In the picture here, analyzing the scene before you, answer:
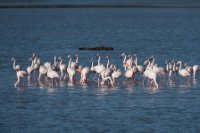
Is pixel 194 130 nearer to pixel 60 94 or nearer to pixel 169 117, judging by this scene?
pixel 169 117

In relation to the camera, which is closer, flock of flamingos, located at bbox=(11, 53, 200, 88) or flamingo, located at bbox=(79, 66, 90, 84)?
flock of flamingos, located at bbox=(11, 53, 200, 88)

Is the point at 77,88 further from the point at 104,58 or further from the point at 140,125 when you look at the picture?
the point at 104,58

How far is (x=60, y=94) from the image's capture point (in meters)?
26.9

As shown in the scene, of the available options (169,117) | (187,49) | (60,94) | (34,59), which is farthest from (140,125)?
(187,49)

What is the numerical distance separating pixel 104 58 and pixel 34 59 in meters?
7.61

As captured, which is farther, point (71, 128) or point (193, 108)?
point (193, 108)

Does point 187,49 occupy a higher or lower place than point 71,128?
higher

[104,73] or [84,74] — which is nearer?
[104,73]

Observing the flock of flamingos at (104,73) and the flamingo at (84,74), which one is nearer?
the flock of flamingos at (104,73)

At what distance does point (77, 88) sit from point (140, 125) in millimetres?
6738

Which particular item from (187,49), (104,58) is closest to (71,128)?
(104,58)

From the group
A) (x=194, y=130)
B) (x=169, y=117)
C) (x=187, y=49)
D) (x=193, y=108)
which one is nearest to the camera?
(x=194, y=130)

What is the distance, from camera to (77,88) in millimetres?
28109

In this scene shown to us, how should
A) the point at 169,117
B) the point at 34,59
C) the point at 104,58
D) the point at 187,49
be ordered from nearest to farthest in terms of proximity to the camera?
the point at 169,117, the point at 34,59, the point at 104,58, the point at 187,49
